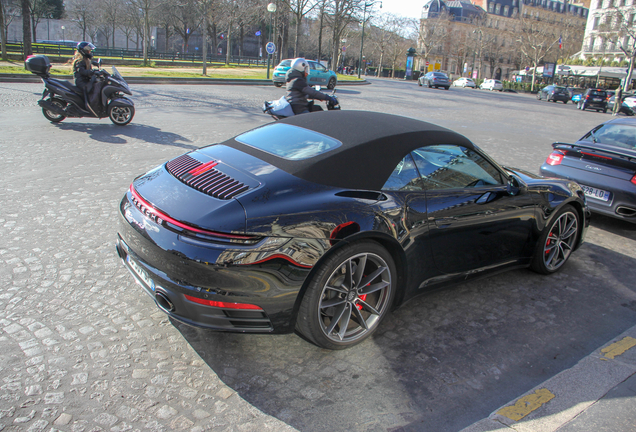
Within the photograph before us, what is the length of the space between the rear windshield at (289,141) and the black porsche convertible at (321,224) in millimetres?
12

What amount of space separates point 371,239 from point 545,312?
1816mm

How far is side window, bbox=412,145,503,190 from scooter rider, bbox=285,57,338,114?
5.09 metres

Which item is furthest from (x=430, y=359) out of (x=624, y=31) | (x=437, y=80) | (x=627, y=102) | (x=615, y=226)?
(x=624, y=31)

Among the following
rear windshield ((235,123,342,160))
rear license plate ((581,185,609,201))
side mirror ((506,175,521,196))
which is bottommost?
rear license plate ((581,185,609,201))

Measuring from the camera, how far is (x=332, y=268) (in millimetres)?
2777

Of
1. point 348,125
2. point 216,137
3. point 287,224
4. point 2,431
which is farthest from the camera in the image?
point 216,137

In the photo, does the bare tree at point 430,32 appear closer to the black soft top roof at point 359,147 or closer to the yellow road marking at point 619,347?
the black soft top roof at point 359,147

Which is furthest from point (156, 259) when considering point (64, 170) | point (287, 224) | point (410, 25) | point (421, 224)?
point (410, 25)

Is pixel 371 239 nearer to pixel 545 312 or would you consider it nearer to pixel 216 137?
pixel 545 312

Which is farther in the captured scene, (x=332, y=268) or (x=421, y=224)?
(x=421, y=224)

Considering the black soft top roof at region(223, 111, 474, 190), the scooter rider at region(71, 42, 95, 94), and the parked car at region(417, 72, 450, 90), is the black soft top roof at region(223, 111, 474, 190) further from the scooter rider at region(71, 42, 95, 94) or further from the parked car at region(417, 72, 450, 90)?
the parked car at region(417, 72, 450, 90)

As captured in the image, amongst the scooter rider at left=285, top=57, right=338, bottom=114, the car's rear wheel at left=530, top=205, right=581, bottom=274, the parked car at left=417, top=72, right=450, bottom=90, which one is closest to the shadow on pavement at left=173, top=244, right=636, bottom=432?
the car's rear wheel at left=530, top=205, right=581, bottom=274

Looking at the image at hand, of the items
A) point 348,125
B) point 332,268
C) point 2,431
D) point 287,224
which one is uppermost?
point 348,125

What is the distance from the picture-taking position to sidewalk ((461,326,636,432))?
2424 mm
